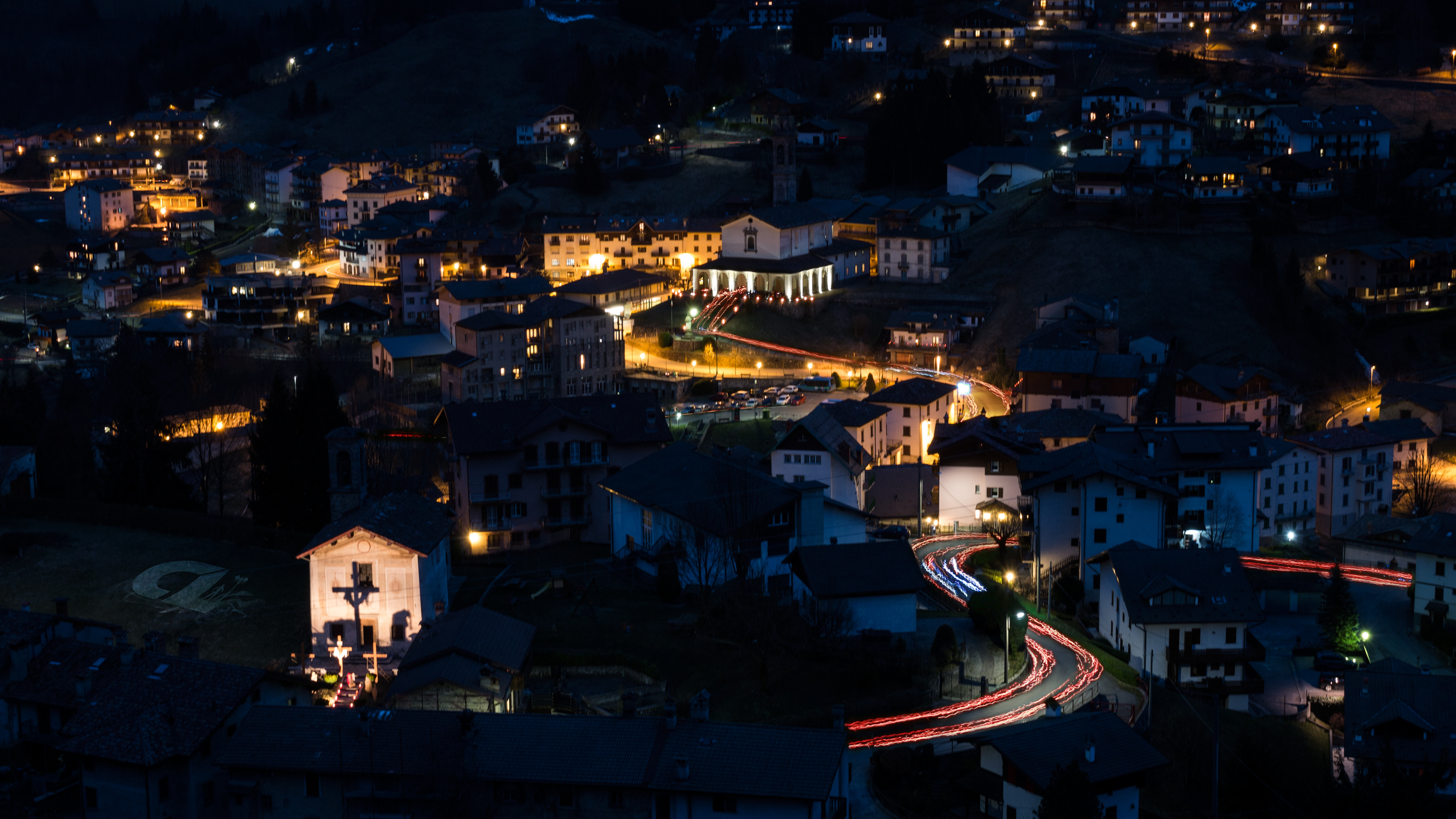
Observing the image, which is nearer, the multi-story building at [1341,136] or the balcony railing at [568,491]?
the balcony railing at [568,491]

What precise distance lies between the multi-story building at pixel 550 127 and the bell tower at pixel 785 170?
26.1 m

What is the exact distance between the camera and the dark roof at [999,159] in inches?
3391

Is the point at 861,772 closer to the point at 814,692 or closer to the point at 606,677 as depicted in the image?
the point at 814,692

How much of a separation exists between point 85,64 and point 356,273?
111m

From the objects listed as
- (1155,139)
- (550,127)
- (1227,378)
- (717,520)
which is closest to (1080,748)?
(717,520)

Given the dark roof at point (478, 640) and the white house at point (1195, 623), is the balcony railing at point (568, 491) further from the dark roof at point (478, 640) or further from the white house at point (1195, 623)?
the white house at point (1195, 623)

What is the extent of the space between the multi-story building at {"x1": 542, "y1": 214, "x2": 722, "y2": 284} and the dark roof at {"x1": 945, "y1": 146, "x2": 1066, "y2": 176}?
13557mm

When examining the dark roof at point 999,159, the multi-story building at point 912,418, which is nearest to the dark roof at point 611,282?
the dark roof at point 999,159

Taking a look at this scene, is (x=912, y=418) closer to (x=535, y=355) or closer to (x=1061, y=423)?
(x=1061, y=423)

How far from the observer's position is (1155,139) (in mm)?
83188

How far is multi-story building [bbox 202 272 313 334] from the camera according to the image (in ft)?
282

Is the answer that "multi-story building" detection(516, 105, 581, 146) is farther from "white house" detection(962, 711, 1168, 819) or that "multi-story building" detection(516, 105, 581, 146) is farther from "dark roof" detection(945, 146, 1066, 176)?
"white house" detection(962, 711, 1168, 819)

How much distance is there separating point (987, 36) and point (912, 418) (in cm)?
5911

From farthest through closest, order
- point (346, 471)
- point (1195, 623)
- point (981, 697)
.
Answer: point (346, 471) < point (1195, 623) < point (981, 697)
